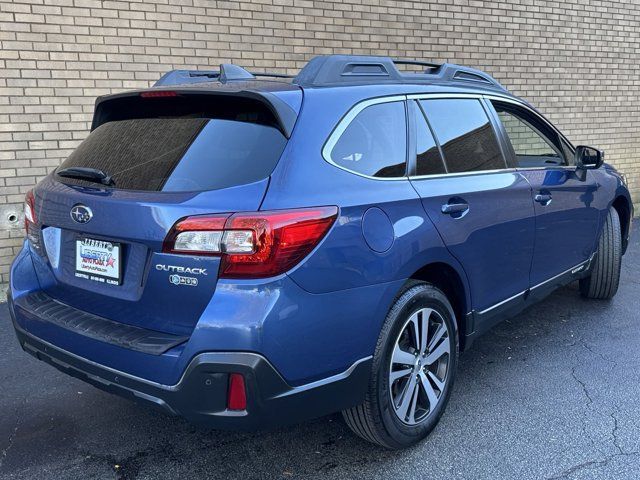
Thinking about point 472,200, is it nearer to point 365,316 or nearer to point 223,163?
point 365,316

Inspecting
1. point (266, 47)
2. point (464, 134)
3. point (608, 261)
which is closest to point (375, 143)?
point (464, 134)

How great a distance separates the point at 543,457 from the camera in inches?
107

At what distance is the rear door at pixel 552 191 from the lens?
144 inches

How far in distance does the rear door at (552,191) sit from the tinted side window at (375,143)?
3.58ft

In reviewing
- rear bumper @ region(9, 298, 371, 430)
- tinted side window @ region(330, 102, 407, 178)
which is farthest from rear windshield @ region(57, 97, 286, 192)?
rear bumper @ region(9, 298, 371, 430)

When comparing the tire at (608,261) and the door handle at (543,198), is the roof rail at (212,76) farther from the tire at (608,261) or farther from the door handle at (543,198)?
the tire at (608,261)

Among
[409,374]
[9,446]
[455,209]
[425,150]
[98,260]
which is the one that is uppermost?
[425,150]

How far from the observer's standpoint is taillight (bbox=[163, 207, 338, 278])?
2082mm

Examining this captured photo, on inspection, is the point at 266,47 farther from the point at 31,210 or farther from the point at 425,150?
the point at 31,210

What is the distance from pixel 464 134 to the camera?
128 inches

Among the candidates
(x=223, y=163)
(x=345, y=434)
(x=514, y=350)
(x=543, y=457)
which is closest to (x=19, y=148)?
(x=223, y=163)

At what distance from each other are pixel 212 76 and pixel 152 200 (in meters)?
1.32

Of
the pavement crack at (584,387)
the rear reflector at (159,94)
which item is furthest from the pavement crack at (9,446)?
the pavement crack at (584,387)

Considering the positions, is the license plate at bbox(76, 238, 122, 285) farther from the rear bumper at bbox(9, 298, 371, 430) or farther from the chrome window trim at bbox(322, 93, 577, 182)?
the chrome window trim at bbox(322, 93, 577, 182)
